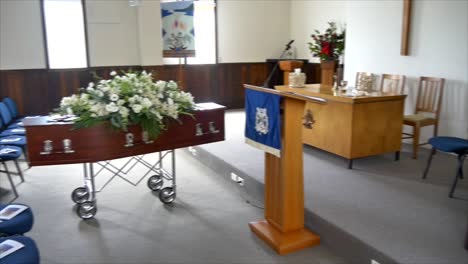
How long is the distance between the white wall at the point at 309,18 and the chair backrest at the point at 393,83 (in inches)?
84.6

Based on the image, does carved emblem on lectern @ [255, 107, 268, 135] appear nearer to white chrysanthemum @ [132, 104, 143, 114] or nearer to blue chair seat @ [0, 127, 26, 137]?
white chrysanthemum @ [132, 104, 143, 114]

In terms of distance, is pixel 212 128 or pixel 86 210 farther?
pixel 212 128

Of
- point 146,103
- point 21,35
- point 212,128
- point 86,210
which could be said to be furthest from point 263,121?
point 21,35

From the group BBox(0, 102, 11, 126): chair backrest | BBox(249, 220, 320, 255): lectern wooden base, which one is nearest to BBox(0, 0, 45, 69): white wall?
BBox(0, 102, 11, 126): chair backrest

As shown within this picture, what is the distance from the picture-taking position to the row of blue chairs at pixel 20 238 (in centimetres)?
202

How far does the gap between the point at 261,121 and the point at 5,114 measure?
164 inches

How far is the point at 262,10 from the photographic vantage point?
8.30 metres

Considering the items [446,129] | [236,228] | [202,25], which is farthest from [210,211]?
[202,25]

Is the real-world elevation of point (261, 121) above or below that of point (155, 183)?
above

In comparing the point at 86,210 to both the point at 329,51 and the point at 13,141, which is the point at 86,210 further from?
the point at 329,51

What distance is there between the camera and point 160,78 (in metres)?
7.66

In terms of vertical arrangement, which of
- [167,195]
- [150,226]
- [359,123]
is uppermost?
[359,123]

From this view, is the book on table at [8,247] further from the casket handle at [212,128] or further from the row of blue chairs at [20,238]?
the casket handle at [212,128]

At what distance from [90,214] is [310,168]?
2.17 meters
